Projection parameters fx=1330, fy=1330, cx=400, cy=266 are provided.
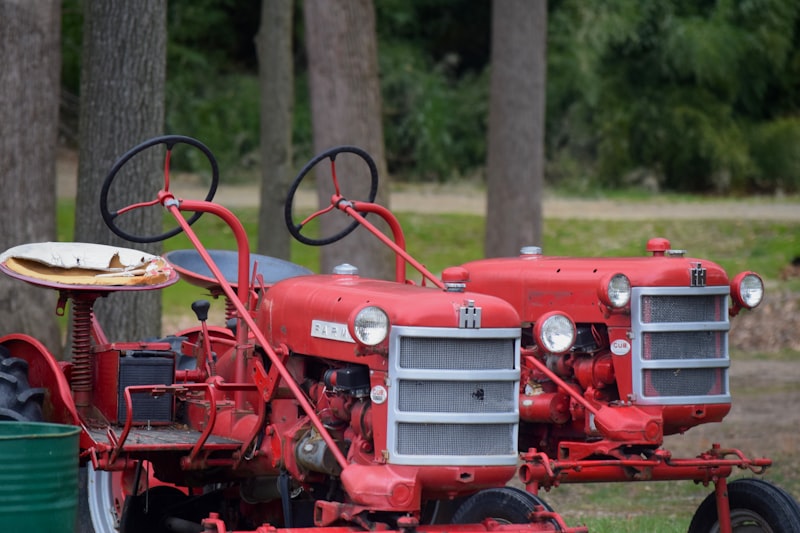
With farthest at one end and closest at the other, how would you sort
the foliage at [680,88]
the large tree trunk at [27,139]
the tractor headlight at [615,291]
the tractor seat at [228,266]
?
the foliage at [680,88], the large tree trunk at [27,139], the tractor seat at [228,266], the tractor headlight at [615,291]

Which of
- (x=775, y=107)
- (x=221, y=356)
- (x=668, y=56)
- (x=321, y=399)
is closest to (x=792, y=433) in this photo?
(x=221, y=356)

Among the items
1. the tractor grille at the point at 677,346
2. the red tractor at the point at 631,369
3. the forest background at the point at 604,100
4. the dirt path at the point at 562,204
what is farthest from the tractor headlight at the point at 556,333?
the forest background at the point at 604,100

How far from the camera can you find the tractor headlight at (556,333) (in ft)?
19.8

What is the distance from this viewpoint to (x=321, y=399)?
5258mm

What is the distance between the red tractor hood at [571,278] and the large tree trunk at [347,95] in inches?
169

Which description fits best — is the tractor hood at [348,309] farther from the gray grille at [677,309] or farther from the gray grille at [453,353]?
the gray grille at [677,309]

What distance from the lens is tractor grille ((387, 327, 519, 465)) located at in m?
4.78

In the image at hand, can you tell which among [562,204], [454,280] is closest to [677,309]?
[454,280]

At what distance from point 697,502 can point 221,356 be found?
3.64 m

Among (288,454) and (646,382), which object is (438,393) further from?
(646,382)

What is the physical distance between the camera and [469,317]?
15.8 feet

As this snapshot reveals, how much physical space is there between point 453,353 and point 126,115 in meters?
5.09

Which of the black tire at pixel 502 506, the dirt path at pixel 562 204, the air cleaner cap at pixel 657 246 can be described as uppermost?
the dirt path at pixel 562 204

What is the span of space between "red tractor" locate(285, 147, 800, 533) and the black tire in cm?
32
